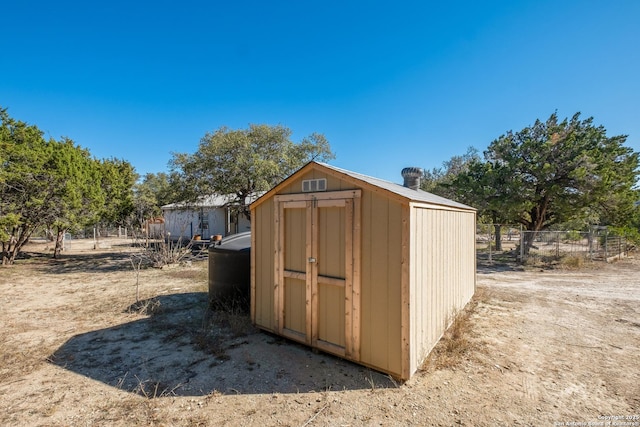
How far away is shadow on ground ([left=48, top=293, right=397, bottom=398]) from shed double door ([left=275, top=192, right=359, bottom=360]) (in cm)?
29

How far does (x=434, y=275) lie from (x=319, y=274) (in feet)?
4.94

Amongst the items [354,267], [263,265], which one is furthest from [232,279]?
[354,267]

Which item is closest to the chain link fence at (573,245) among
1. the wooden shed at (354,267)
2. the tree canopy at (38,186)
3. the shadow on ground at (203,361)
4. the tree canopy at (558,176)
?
the tree canopy at (558,176)

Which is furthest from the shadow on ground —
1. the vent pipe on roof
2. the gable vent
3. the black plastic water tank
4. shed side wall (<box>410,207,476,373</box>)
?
the vent pipe on roof

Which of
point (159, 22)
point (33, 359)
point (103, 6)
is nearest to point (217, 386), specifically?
point (33, 359)

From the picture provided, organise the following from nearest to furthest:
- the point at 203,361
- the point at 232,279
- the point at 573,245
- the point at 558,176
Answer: the point at 203,361 → the point at 232,279 → the point at 558,176 → the point at 573,245

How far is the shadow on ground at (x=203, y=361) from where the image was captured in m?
2.98

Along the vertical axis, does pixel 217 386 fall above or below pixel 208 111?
below

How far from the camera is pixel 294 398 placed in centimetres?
277

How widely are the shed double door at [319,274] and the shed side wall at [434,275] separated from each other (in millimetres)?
667

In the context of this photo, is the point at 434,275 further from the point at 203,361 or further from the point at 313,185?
the point at 203,361

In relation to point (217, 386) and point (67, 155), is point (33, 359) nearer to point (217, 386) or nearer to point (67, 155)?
point (217, 386)

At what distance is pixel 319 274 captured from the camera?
368 centimetres

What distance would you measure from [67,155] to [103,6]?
5945 millimetres
